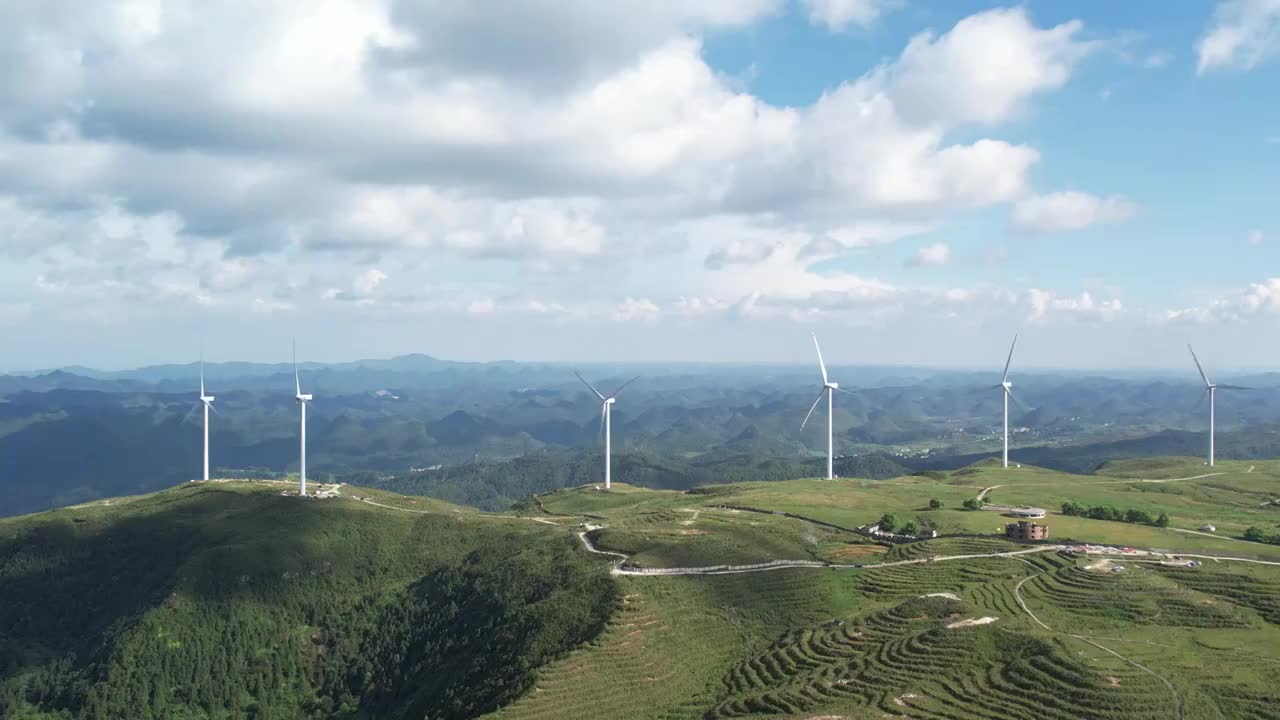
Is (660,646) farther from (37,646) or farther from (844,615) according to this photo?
(37,646)

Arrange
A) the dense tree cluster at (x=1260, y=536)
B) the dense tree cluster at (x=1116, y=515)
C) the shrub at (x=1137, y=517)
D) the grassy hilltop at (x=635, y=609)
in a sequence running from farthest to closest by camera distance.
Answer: the shrub at (x=1137, y=517) → the dense tree cluster at (x=1116, y=515) → the dense tree cluster at (x=1260, y=536) → the grassy hilltop at (x=635, y=609)

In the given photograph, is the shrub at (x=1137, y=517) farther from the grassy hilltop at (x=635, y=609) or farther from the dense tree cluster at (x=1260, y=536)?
the dense tree cluster at (x=1260, y=536)

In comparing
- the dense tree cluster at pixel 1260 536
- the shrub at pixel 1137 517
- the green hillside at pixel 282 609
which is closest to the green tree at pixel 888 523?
the shrub at pixel 1137 517

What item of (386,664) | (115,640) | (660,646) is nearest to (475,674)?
(660,646)

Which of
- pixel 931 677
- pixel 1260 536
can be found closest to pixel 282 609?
pixel 931 677

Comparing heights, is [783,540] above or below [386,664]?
above

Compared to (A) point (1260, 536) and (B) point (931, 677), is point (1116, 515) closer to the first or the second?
(A) point (1260, 536)
